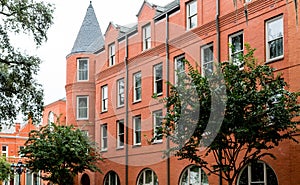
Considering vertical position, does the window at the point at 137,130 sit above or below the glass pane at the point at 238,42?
below

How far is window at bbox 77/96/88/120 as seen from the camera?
37.4m

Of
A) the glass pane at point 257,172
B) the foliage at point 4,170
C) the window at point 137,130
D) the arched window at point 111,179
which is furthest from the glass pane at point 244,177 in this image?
the foliage at point 4,170

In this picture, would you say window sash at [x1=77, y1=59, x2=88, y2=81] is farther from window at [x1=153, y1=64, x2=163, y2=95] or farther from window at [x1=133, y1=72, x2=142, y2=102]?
window at [x1=153, y1=64, x2=163, y2=95]

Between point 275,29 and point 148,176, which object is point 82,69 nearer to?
point 148,176

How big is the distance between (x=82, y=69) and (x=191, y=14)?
515 inches

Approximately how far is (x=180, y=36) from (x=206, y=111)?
9.70 metres

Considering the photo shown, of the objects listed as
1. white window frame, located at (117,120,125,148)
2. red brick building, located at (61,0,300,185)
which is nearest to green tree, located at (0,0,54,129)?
red brick building, located at (61,0,300,185)

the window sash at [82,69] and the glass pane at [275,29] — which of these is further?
the window sash at [82,69]

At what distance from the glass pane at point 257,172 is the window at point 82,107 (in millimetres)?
18265

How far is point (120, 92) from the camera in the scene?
33344mm

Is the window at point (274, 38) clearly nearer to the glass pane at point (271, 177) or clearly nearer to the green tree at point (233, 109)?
the green tree at point (233, 109)

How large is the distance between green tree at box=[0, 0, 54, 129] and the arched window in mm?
11900

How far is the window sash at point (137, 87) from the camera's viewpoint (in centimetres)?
3111

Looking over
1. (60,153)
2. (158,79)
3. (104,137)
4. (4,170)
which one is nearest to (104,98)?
(104,137)
